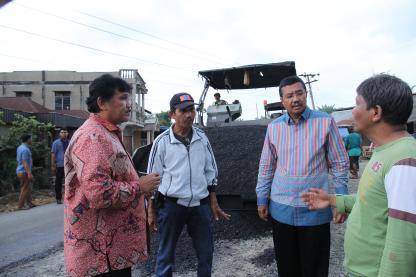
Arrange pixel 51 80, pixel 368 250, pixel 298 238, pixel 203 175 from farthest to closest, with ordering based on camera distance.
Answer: pixel 51 80 → pixel 203 175 → pixel 298 238 → pixel 368 250

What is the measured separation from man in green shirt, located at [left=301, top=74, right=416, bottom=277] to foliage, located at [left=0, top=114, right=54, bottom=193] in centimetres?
918

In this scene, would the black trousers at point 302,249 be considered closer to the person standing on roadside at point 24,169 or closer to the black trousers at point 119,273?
the black trousers at point 119,273

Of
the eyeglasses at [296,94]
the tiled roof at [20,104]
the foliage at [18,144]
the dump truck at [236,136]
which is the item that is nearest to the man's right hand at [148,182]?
the eyeglasses at [296,94]

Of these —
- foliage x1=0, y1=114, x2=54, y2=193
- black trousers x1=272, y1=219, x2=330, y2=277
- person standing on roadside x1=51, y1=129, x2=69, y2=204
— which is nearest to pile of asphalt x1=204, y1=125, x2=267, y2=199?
black trousers x1=272, y1=219, x2=330, y2=277

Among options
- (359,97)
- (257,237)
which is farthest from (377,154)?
(257,237)

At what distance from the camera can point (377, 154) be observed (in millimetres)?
1324

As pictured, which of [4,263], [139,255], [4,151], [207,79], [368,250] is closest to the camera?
[368,250]

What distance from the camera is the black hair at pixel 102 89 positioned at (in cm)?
185

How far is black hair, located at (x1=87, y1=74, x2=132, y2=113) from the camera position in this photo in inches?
72.7

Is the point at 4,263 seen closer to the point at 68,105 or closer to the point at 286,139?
the point at 286,139

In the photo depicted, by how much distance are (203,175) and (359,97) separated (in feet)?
5.04

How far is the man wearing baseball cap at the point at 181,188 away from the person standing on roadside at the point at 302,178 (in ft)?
1.89

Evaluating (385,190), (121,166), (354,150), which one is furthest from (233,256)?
(354,150)

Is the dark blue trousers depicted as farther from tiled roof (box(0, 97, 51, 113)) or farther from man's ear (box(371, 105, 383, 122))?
tiled roof (box(0, 97, 51, 113))
